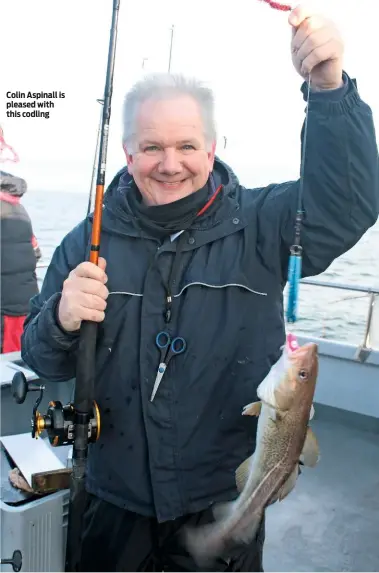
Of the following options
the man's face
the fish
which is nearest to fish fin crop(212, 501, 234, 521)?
the fish

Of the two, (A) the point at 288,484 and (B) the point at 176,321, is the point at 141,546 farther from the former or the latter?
(B) the point at 176,321

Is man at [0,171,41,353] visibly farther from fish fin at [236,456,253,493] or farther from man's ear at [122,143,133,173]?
fish fin at [236,456,253,493]

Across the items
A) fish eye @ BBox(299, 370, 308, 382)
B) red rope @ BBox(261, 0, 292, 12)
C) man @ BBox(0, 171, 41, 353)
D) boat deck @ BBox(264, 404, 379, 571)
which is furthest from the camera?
→ man @ BBox(0, 171, 41, 353)

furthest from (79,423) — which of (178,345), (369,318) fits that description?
(369,318)

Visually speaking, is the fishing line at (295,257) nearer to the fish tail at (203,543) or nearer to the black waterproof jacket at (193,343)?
the black waterproof jacket at (193,343)

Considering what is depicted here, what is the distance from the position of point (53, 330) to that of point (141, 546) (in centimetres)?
86

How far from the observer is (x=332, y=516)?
361 cm

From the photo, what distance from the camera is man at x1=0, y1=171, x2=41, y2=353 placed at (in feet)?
17.3

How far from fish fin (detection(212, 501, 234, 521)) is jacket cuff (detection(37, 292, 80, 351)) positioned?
78 centimetres

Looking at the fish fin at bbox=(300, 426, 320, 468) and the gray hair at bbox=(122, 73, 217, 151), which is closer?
the fish fin at bbox=(300, 426, 320, 468)

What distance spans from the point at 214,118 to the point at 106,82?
17.7 inches

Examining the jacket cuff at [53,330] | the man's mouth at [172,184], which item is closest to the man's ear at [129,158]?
the man's mouth at [172,184]

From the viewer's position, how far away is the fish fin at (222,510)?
1.92m

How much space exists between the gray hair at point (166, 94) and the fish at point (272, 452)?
0.86 meters
